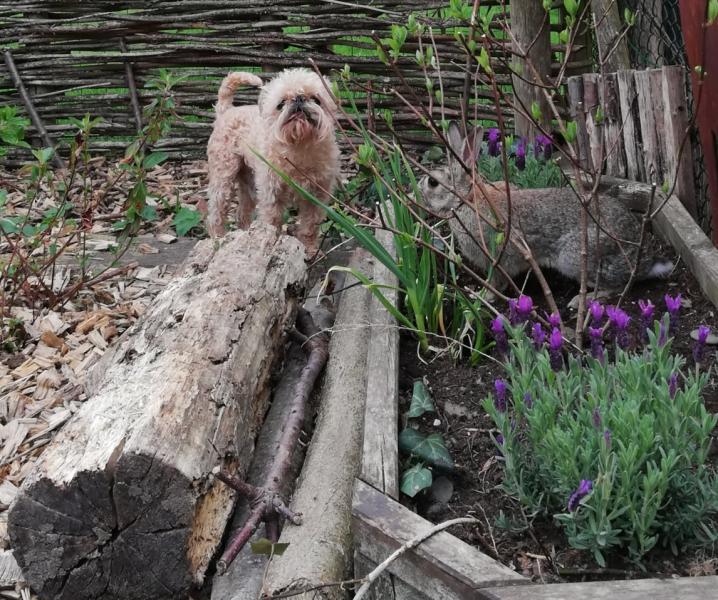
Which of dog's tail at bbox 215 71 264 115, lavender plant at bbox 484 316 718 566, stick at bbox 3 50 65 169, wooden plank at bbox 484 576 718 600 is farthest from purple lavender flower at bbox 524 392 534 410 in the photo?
stick at bbox 3 50 65 169

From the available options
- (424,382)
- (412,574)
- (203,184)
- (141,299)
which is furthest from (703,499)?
(203,184)

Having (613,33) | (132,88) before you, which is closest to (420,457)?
(613,33)

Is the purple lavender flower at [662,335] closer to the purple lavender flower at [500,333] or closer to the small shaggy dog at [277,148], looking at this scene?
the purple lavender flower at [500,333]

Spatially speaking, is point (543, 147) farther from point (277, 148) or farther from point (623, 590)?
point (623, 590)

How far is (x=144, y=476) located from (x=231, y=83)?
12.4 ft

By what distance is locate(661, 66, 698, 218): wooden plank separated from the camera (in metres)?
4.23

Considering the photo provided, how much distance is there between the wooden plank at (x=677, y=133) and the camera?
423 centimetres

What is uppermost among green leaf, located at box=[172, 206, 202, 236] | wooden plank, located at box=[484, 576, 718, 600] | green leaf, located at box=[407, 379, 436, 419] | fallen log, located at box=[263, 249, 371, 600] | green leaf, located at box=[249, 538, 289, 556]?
wooden plank, located at box=[484, 576, 718, 600]

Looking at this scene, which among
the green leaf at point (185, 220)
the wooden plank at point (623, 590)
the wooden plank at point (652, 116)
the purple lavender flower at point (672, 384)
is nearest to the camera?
the wooden plank at point (623, 590)

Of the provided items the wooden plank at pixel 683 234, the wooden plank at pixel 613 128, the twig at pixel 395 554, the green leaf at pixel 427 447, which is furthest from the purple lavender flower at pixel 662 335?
the wooden plank at pixel 613 128

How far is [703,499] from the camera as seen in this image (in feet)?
7.20

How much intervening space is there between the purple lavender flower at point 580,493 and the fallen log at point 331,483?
763 mm

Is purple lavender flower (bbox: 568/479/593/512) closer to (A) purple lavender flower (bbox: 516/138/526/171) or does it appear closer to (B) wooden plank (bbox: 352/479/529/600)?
(B) wooden plank (bbox: 352/479/529/600)

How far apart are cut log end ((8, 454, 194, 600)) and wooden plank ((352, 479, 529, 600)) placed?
1.87 feet
